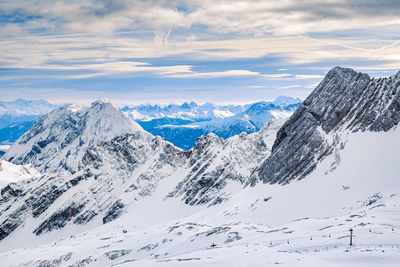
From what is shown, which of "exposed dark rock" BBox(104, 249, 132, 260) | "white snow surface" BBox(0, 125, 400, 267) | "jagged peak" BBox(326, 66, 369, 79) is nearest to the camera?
"white snow surface" BBox(0, 125, 400, 267)

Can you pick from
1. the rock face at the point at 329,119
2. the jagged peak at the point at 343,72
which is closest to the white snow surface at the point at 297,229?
the rock face at the point at 329,119

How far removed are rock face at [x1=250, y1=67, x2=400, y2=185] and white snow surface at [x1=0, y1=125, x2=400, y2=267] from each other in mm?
4797

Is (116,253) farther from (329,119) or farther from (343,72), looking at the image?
(343,72)

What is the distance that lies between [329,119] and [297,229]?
3252 inches

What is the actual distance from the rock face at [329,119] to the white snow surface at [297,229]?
480cm

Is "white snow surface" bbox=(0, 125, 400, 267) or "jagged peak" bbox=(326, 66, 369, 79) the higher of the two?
"jagged peak" bbox=(326, 66, 369, 79)

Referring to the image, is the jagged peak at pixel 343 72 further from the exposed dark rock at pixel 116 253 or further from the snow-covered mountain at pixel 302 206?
the exposed dark rock at pixel 116 253

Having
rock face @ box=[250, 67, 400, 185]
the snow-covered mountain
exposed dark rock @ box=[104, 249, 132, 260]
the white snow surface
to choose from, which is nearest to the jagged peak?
rock face @ box=[250, 67, 400, 185]

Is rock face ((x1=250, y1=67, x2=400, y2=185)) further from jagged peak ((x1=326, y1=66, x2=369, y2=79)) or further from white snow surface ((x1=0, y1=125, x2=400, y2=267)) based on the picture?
white snow surface ((x1=0, y1=125, x2=400, y2=267))

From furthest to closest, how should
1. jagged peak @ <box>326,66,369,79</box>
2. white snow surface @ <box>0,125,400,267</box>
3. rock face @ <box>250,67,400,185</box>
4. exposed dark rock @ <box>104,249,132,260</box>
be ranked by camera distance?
jagged peak @ <box>326,66,369,79</box>
rock face @ <box>250,67,400,185</box>
exposed dark rock @ <box>104,249,132,260</box>
white snow surface @ <box>0,125,400,267</box>

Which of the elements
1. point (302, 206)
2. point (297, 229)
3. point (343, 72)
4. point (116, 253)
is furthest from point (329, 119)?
point (116, 253)

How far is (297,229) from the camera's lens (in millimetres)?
74375

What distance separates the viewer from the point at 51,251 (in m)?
120

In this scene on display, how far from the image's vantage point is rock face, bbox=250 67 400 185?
134 m
